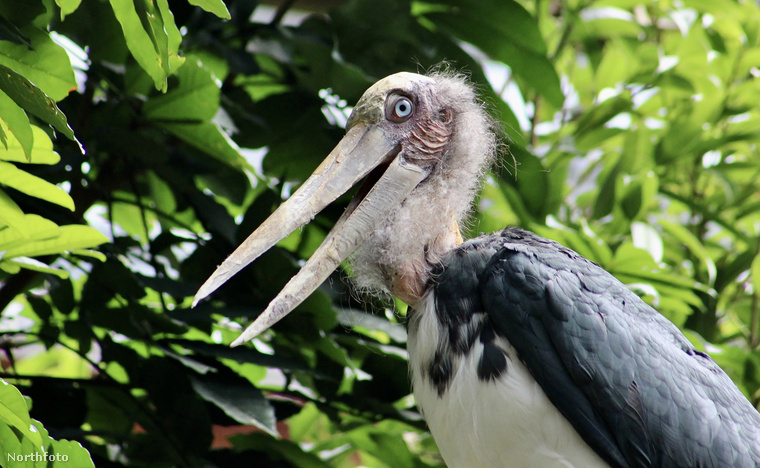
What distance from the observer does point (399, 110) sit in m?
1.72

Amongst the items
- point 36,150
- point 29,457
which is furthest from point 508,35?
point 29,457

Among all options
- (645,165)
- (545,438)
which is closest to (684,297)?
(645,165)

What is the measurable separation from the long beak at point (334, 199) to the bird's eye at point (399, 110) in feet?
0.14

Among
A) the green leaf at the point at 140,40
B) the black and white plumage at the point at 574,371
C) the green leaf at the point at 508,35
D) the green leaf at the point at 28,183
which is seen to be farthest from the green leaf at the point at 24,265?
the green leaf at the point at 508,35

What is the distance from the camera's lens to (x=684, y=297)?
2.26 meters

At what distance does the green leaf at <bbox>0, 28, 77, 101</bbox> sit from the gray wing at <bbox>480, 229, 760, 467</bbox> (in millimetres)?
824

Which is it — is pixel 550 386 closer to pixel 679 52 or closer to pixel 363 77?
pixel 363 77

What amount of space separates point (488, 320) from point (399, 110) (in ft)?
1.56

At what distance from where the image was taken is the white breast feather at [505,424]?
1.46m

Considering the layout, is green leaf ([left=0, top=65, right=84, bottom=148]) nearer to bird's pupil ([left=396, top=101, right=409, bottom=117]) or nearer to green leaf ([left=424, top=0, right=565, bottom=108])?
bird's pupil ([left=396, top=101, right=409, bottom=117])

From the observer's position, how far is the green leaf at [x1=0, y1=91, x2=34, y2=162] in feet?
3.78

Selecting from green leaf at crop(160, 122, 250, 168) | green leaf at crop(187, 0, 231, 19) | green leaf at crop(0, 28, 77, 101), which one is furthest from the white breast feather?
green leaf at crop(0, 28, 77, 101)

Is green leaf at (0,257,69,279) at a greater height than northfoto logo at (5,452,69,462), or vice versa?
green leaf at (0,257,69,279)

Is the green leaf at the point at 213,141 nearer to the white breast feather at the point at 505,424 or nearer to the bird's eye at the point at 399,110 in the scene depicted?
the bird's eye at the point at 399,110
